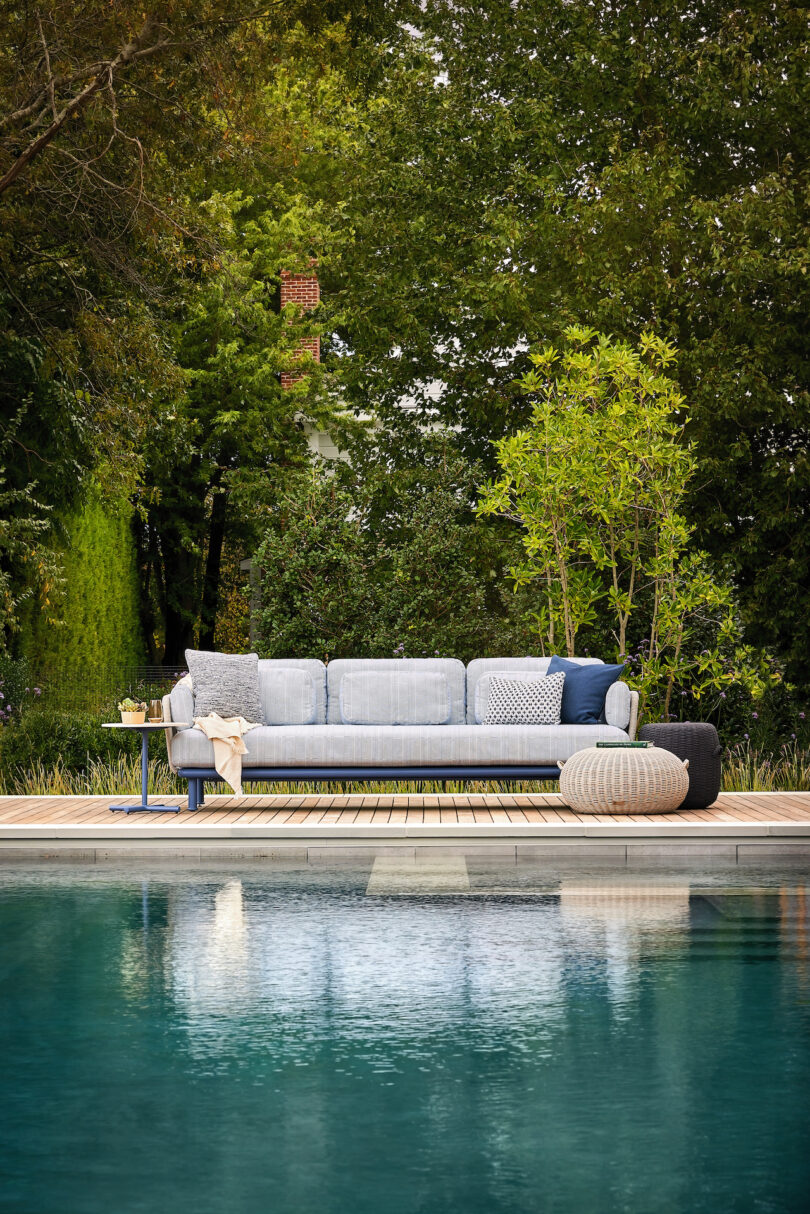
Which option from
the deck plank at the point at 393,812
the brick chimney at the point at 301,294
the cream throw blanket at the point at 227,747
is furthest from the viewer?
the brick chimney at the point at 301,294

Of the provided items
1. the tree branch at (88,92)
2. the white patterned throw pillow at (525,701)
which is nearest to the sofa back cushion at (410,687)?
the white patterned throw pillow at (525,701)

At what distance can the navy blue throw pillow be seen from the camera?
35.9 ft

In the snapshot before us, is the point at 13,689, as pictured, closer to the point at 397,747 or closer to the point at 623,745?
the point at 397,747

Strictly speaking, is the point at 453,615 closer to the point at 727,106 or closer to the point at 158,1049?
the point at 727,106

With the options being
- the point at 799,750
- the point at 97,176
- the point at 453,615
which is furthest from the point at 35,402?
the point at 799,750

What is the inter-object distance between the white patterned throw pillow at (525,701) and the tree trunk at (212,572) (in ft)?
58.6

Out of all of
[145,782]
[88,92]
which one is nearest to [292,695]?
[145,782]

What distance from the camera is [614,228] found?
17391 millimetres

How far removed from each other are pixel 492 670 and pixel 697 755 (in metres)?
1.86

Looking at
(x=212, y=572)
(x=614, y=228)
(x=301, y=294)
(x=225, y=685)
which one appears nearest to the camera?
(x=225, y=685)

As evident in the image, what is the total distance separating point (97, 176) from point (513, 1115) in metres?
11.9

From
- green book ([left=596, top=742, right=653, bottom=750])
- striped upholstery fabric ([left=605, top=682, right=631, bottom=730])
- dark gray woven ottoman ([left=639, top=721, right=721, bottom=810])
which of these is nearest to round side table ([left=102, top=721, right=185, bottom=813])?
green book ([left=596, top=742, right=653, bottom=750])

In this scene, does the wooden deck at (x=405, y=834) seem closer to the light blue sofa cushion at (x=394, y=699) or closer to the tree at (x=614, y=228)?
the light blue sofa cushion at (x=394, y=699)

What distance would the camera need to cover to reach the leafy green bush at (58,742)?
41.1 feet
